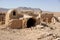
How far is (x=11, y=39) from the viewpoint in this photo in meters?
12.0

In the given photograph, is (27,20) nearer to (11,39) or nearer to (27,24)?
(27,24)

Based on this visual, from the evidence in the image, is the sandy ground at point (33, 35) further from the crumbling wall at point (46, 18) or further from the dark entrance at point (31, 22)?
the crumbling wall at point (46, 18)

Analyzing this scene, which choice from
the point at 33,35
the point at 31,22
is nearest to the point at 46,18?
the point at 31,22

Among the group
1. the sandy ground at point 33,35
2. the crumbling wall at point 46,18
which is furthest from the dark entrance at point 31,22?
the sandy ground at point 33,35

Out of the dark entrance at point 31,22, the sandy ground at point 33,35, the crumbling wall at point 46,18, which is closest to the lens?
the sandy ground at point 33,35

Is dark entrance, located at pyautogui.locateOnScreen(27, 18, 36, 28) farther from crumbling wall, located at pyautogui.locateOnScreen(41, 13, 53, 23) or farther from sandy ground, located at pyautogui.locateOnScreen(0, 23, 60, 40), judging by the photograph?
sandy ground, located at pyautogui.locateOnScreen(0, 23, 60, 40)

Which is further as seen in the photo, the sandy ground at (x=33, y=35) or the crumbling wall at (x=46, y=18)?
the crumbling wall at (x=46, y=18)

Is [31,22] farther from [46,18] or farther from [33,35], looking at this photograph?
[33,35]

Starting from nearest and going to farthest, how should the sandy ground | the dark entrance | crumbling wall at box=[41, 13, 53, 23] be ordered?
1. the sandy ground
2. the dark entrance
3. crumbling wall at box=[41, 13, 53, 23]

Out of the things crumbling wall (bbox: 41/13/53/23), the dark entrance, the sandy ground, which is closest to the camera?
the sandy ground

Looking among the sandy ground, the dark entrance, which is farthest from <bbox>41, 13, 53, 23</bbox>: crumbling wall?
the sandy ground

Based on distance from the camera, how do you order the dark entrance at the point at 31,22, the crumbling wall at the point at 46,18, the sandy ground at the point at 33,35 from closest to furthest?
1. the sandy ground at the point at 33,35
2. the dark entrance at the point at 31,22
3. the crumbling wall at the point at 46,18

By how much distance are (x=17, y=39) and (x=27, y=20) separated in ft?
26.3

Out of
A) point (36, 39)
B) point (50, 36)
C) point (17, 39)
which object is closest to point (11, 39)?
point (17, 39)
